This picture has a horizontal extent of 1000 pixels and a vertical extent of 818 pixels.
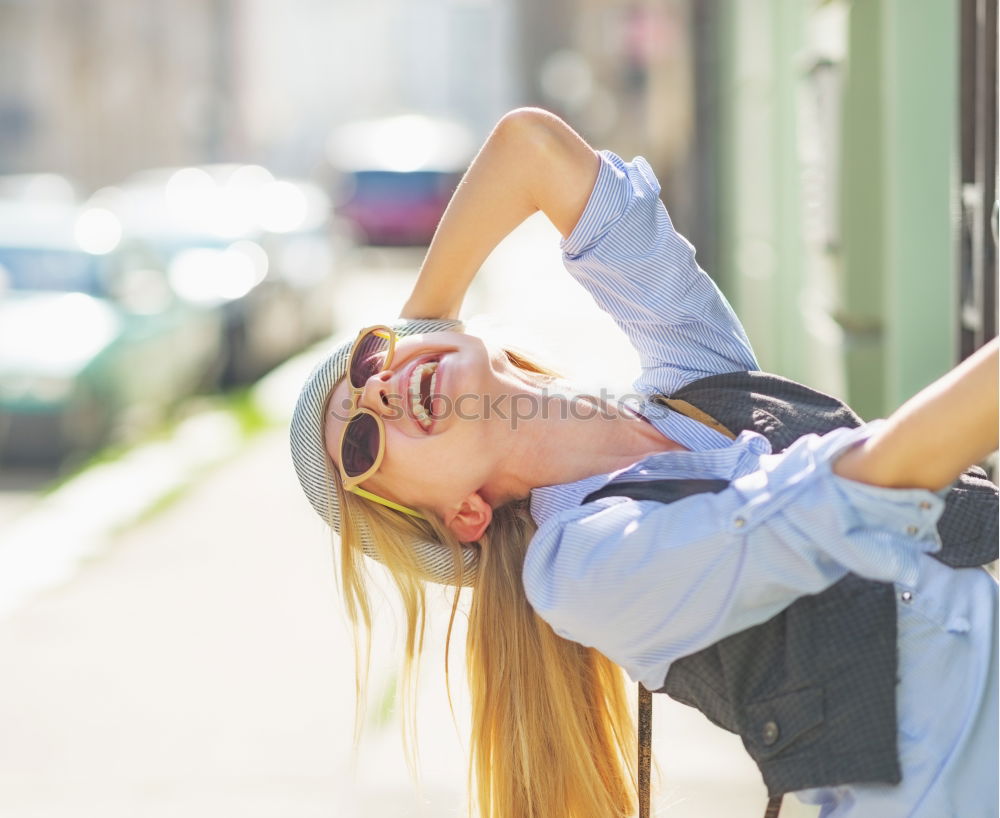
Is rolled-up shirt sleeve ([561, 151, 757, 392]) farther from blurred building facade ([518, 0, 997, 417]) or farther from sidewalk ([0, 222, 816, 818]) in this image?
blurred building facade ([518, 0, 997, 417])

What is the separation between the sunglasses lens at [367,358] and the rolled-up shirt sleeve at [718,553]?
0.46m

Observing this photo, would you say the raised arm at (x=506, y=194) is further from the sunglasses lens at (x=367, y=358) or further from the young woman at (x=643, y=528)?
the sunglasses lens at (x=367, y=358)

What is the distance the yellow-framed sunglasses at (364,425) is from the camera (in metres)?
2.06

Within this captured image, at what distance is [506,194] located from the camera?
6.97ft

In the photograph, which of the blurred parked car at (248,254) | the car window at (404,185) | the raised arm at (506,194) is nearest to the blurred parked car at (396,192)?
the car window at (404,185)

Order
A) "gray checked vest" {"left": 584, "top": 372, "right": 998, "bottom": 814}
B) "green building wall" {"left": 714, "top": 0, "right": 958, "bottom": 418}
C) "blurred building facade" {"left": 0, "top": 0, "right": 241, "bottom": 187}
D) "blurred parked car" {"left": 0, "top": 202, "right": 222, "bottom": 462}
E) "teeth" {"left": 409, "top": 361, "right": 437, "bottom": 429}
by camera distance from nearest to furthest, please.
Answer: "gray checked vest" {"left": 584, "top": 372, "right": 998, "bottom": 814} < "teeth" {"left": 409, "top": 361, "right": 437, "bottom": 429} < "green building wall" {"left": 714, "top": 0, "right": 958, "bottom": 418} < "blurred parked car" {"left": 0, "top": 202, "right": 222, "bottom": 462} < "blurred building facade" {"left": 0, "top": 0, "right": 241, "bottom": 187}

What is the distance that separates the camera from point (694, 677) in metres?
1.82

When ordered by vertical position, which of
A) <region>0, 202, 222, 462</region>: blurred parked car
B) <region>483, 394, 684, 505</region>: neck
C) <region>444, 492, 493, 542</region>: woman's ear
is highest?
<region>483, 394, 684, 505</region>: neck

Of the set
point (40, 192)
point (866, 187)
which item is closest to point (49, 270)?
point (866, 187)

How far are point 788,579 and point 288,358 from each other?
1022 cm

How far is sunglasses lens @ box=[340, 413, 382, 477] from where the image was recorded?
2.06 metres

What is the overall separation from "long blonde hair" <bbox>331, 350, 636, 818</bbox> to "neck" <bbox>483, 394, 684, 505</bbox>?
91mm

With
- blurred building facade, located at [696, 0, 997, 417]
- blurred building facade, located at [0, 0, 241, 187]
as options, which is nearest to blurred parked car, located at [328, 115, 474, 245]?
blurred building facade, located at [0, 0, 241, 187]

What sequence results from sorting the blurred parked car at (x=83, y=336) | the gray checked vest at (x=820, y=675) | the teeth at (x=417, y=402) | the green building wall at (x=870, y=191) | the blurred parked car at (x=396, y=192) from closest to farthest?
the gray checked vest at (x=820, y=675), the teeth at (x=417, y=402), the green building wall at (x=870, y=191), the blurred parked car at (x=83, y=336), the blurred parked car at (x=396, y=192)
